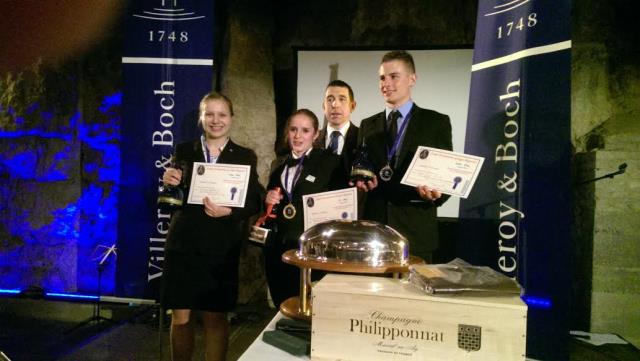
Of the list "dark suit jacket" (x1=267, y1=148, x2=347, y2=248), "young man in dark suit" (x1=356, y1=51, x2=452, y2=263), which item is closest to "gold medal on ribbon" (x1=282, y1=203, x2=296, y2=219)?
"dark suit jacket" (x1=267, y1=148, x2=347, y2=248)

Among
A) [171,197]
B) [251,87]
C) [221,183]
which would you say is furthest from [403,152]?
[251,87]

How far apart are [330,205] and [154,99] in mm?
1990

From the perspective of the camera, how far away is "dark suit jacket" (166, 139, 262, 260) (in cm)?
248

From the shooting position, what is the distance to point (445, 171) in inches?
78.2

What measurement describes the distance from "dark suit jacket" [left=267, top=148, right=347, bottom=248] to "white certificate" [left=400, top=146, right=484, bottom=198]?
1.83 ft

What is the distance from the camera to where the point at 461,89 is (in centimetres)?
450

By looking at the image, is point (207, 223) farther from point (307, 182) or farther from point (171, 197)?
point (307, 182)

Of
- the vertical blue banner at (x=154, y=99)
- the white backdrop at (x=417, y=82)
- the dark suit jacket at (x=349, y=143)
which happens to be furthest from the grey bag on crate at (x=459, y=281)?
the white backdrop at (x=417, y=82)

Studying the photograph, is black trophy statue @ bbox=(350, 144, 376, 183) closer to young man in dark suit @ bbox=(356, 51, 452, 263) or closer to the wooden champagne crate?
young man in dark suit @ bbox=(356, 51, 452, 263)

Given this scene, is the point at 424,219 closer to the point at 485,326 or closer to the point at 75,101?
the point at 485,326

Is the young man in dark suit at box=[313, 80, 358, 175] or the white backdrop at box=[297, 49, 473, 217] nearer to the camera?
the young man in dark suit at box=[313, 80, 358, 175]

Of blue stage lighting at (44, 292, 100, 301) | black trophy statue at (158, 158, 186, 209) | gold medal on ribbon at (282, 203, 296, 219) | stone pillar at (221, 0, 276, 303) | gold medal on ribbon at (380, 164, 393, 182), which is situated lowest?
blue stage lighting at (44, 292, 100, 301)

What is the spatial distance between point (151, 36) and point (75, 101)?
187 cm

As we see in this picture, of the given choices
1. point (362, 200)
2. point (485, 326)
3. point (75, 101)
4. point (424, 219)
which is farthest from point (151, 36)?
point (485, 326)
